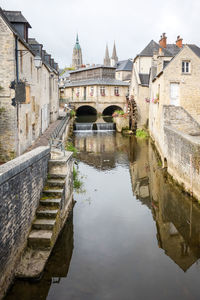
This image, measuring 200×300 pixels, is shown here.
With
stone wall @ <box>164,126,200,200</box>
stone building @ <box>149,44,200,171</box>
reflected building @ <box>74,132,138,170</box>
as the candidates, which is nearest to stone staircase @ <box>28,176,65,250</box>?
stone wall @ <box>164,126,200,200</box>

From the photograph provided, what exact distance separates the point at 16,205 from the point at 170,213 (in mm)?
5824

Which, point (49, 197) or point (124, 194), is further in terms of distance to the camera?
point (124, 194)

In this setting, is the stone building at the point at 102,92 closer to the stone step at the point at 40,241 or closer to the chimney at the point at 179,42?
the chimney at the point at 179,42

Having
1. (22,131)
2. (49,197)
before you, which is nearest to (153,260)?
(49,197)

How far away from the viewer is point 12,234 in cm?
550

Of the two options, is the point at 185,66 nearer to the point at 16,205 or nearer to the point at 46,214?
the point at 46,214

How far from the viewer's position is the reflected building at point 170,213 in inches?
289

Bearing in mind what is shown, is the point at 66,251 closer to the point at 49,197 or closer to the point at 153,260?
the point at 49,197

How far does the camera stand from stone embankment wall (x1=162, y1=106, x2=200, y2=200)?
953 cm

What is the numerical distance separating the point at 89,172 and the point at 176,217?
→ 6075 mm

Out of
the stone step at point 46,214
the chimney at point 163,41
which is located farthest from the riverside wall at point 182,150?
the chimney at point 163,41

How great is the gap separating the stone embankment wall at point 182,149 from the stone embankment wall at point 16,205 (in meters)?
5.32

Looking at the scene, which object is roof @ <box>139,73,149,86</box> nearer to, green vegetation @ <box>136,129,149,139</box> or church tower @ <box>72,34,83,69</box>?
green vegetation @ <box>136,129,149,139</box>

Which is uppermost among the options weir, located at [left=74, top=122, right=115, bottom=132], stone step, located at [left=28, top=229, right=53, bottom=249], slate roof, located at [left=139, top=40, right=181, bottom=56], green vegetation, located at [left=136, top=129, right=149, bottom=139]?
slate roof, located at [left=139, top=40, right=181, bottom=56]
